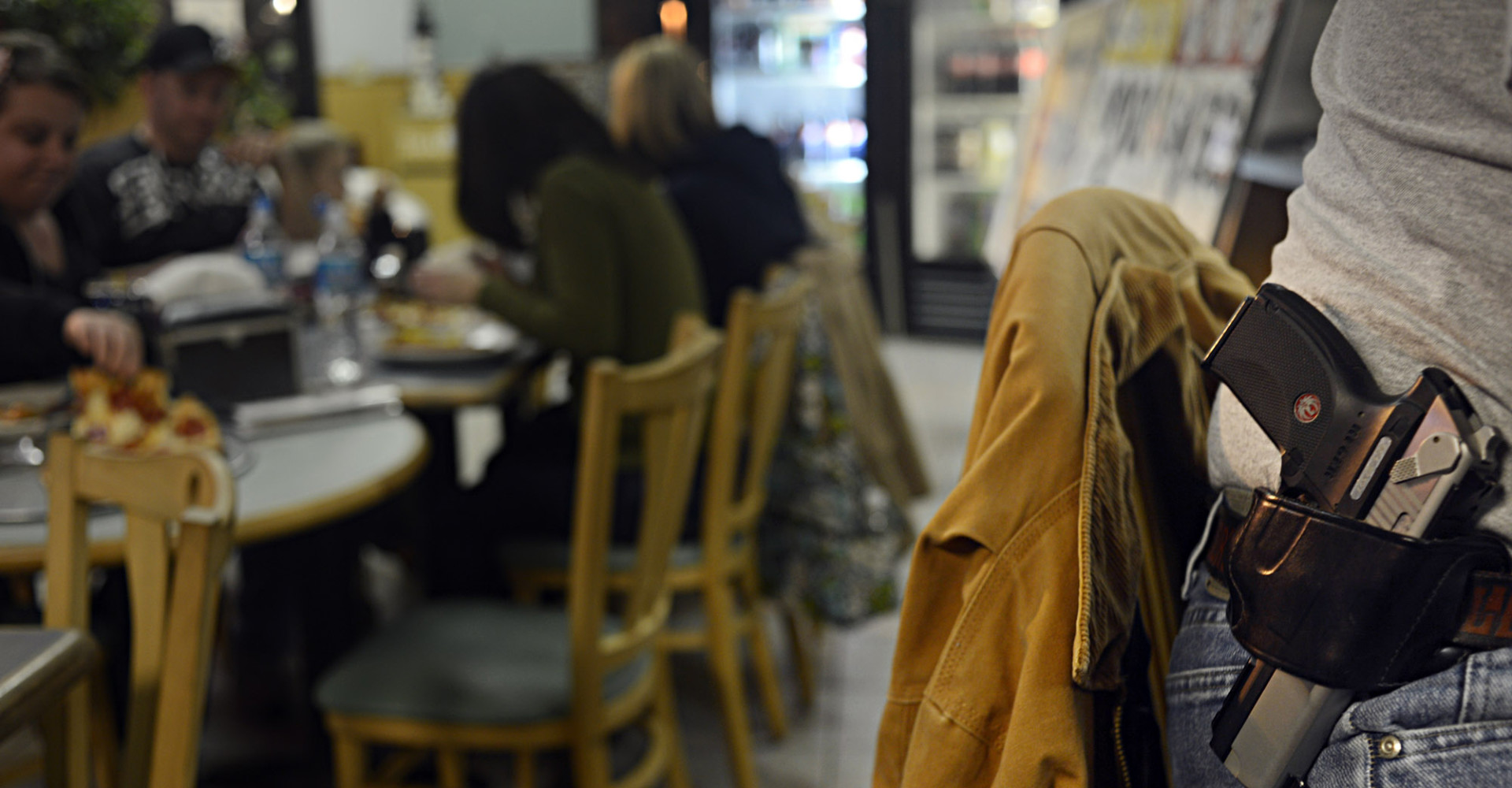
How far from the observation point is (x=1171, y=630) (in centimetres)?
85

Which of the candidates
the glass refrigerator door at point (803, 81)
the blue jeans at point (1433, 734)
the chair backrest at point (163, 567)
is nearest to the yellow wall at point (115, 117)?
the glass refrigerator door at point (803, 81)

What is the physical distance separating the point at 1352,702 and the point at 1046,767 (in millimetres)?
182

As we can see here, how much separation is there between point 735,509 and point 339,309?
916 millimetres

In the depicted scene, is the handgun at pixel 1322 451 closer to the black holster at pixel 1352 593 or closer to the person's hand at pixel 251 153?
the black holster at pixel 1352 593

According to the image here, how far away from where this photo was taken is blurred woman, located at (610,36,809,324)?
2762 mm

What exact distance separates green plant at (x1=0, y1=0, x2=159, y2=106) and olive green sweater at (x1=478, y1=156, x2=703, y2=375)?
9.14 ft

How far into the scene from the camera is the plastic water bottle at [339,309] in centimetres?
221

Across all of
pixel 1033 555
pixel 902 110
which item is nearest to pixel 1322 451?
Answer: pixel 1033 555

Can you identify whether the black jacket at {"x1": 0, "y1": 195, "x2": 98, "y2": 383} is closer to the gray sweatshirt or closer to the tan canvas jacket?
the tan canvas jacket

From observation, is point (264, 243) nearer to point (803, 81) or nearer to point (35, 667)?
point (35, 667)

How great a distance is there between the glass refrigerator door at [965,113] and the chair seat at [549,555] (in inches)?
171

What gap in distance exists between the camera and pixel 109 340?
1.72m

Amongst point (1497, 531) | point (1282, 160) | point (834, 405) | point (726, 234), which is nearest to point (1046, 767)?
point (1497, 531)

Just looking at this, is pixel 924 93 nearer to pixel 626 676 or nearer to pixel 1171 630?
pixel 626 676
